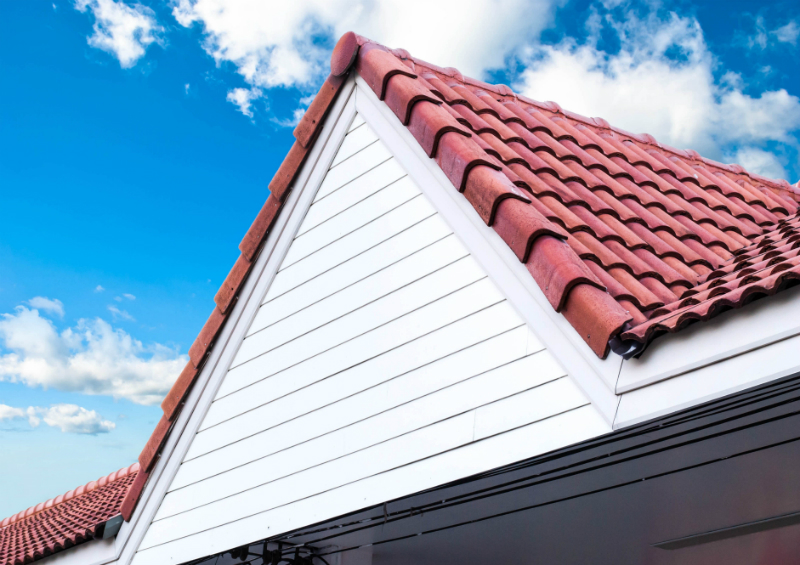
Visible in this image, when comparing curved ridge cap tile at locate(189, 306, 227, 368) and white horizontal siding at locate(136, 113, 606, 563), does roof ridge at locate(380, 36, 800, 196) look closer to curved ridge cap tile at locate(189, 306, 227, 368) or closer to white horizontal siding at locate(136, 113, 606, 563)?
white horizontal siding at locate(136, 113, 606, 563)

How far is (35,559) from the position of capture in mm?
6262

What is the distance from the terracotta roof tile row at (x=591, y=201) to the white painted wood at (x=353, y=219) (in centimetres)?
35

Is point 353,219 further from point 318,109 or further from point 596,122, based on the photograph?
point 596,122

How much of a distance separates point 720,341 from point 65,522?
7874mm

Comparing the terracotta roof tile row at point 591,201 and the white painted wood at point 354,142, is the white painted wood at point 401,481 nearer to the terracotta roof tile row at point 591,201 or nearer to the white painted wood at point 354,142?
the terracotta roof tile row at point 591,201

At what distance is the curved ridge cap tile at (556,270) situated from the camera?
2.96 metres

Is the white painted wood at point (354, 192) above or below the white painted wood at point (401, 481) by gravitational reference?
above

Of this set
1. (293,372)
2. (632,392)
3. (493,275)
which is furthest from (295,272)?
(632,392)

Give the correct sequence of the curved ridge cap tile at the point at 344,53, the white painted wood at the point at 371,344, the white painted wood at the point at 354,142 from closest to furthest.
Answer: the white painted wood at the point at 371,344, the white painted wood at the point at 354,142, the curved ridge cap tile at the point at 344,53

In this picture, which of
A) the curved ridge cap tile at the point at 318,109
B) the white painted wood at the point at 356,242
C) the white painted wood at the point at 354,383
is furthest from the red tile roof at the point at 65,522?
the curved ridge cap tile at the point at 318,109

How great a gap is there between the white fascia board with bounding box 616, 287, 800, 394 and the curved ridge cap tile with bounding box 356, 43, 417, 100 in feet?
8.08

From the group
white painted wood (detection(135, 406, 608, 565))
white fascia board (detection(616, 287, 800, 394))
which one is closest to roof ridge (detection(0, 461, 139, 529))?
white painted wood (detection(135, 406, 608, 565))

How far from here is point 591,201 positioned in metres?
4.17

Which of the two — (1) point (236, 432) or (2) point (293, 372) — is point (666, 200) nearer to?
(2) point (293, 372)
